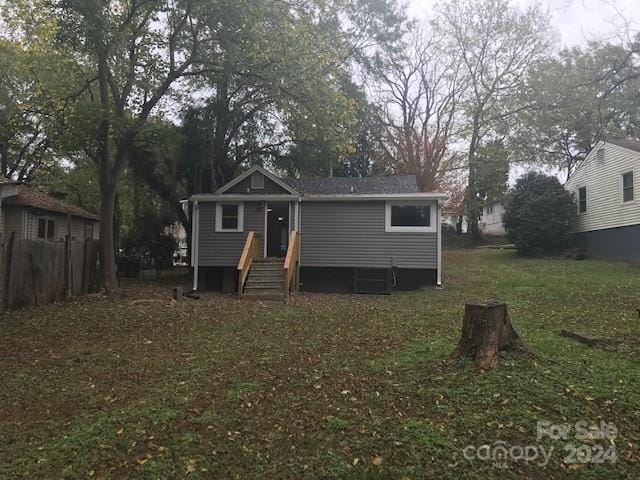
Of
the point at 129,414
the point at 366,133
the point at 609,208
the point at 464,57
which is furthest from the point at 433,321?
the point at 464,57

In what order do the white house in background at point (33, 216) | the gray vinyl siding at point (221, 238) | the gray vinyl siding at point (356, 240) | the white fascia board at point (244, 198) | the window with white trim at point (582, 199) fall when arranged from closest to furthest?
the gray vinyl siding at point (356, 240) < the white fascia board at point (244, 198) < the gray vinyl siding at point (221, 238) < the white house in background at point (33, 216) < the window with white trim at point (582, 199)

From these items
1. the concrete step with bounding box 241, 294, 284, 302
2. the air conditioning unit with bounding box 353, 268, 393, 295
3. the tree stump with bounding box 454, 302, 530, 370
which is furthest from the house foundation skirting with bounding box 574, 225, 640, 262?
the tree stump with bounding box 454, 302, 530, 370

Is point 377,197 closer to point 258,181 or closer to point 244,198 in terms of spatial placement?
point 258,181

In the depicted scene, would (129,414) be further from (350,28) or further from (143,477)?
(350,28)

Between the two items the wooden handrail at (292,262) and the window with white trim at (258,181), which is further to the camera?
the window with white trim at (258,181)

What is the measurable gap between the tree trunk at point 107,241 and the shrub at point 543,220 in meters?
17.2

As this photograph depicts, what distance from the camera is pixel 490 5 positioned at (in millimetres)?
28344

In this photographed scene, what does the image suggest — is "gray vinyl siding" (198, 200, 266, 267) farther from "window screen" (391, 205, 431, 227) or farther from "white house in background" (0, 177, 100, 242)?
"white house in background" (0, 177, 100, 242)

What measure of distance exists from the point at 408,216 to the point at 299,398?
11366 mm

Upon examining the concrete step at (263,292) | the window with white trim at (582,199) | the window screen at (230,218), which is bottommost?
the concrete step at (263,292)

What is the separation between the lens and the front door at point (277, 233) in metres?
17.7

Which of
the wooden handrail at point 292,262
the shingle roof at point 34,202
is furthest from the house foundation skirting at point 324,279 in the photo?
the shingle roof at point 34,202

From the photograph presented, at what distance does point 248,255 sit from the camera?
13773mm

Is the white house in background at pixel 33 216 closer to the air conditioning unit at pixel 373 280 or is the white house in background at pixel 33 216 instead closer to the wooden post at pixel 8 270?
the wooden post at pixel 8 270
